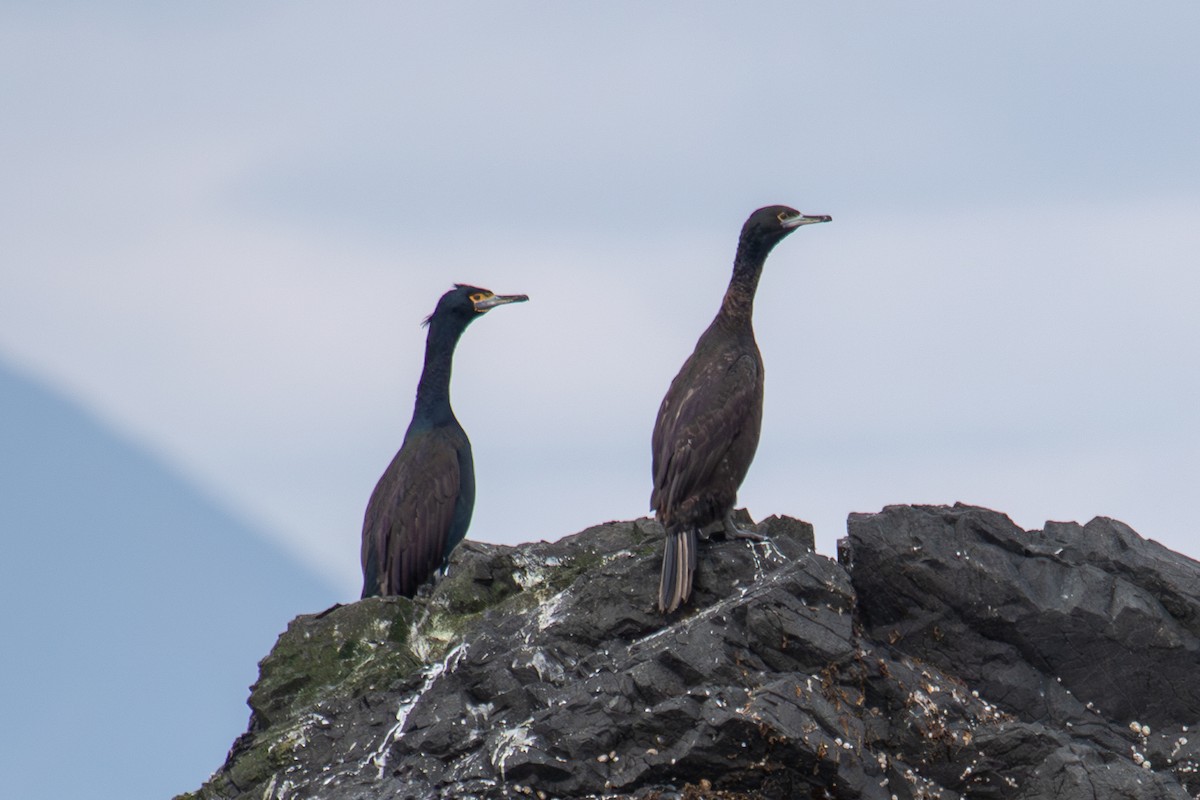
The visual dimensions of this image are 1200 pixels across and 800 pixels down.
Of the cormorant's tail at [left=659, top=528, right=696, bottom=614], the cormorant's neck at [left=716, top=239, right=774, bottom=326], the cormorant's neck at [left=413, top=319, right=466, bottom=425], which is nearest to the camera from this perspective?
the cormorant's tail at [left=659, top=528, right=696, bottom=614]

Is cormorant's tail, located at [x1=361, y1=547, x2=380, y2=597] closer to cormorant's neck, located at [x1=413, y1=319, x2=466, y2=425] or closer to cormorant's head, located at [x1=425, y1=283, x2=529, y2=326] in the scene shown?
cormorant's neck, located at [x1=413, y1=319, x2=466, y2=425]

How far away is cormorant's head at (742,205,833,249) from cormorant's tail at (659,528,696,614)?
2.63 meters

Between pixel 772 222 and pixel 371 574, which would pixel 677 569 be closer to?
pixel 772 222

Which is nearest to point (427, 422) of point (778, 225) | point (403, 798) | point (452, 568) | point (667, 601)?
point (452, 568)

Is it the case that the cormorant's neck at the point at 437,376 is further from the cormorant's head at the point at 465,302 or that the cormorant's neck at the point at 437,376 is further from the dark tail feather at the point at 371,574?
the dark tail feather at the point at 371,574

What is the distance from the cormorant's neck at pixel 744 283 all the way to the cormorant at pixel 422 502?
8.63ft

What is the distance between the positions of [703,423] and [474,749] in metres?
2.68

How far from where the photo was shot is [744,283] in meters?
10.7

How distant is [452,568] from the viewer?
1048 cm

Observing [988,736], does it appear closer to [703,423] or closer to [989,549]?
[989,549]

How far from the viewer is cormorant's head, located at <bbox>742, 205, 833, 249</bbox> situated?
10.8 m

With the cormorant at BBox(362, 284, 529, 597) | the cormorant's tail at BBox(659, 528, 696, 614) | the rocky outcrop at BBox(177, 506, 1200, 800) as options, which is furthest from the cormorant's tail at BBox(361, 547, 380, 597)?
the cormorant's tail at BBox(659, 528, 696, 614)

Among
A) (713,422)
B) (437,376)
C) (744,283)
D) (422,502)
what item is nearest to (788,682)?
(713,422)

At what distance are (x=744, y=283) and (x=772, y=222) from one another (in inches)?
19.7
